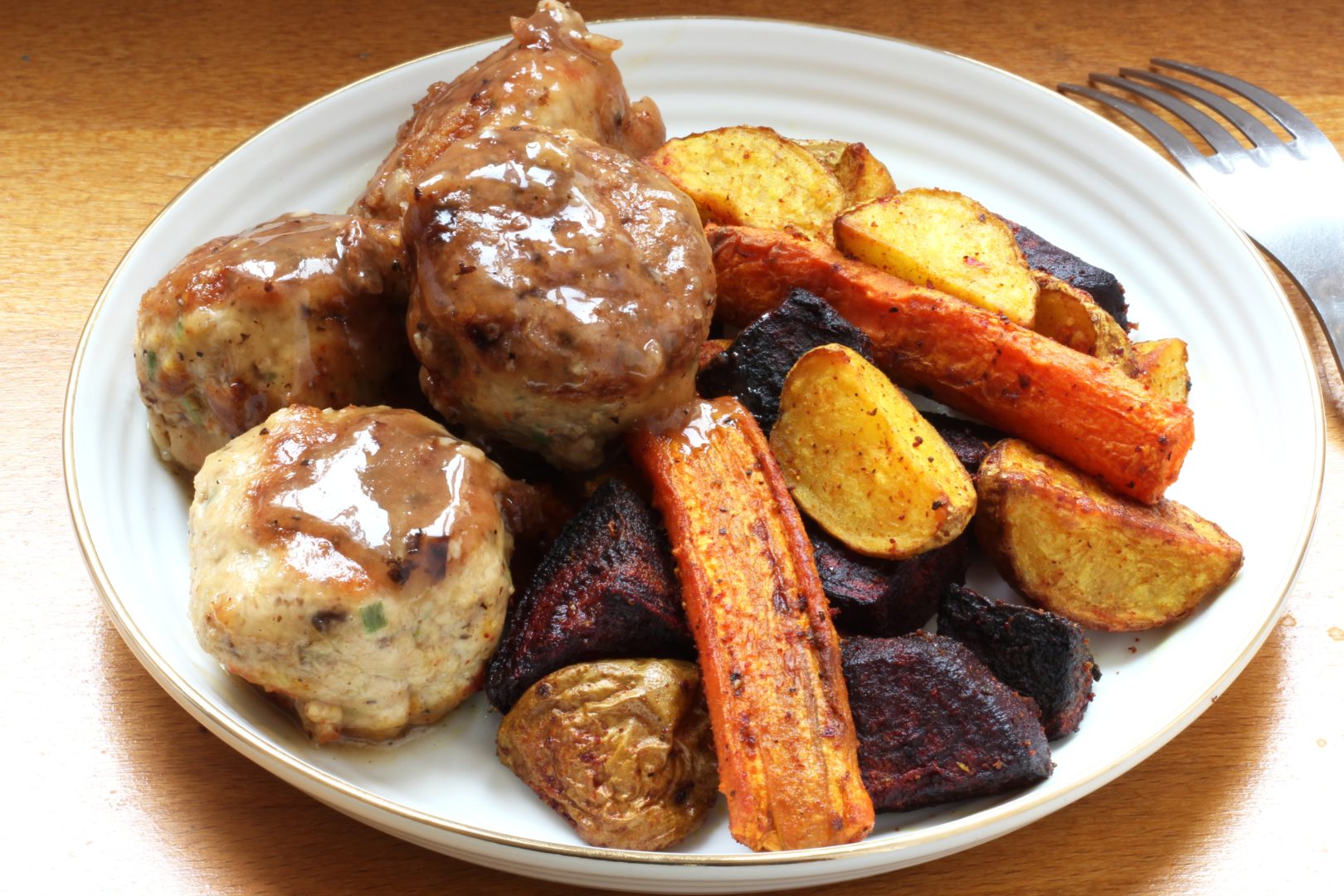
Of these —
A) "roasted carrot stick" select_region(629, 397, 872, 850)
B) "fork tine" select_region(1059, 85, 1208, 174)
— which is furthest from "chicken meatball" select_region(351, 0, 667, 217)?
"fork tine" select_region(1059, 85, 1208, 174)

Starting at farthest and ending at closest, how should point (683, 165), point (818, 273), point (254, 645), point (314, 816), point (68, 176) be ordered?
point (68, 176) < point (683, 165) < point (818, 273) < point (314, 816) < point (254, 645)

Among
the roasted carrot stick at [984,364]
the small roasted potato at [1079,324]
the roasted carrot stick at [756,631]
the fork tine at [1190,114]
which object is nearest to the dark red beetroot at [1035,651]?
the roasted carrot stick at [756,631]

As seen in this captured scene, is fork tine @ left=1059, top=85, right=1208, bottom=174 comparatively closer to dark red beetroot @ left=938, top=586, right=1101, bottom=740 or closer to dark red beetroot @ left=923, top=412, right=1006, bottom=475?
dark red beetroot @ left=923, top=412, right=1006, bottom=475

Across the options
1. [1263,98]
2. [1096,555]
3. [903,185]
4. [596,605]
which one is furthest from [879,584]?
[1263,98]

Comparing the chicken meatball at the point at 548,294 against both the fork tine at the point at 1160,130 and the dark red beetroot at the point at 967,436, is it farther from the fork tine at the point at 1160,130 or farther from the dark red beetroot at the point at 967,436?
the fork tine at the point at 1160,130

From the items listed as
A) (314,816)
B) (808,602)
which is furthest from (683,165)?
(314,816)

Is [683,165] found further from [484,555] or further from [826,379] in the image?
[484,555]

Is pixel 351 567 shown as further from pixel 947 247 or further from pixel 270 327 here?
pixel 947 247
